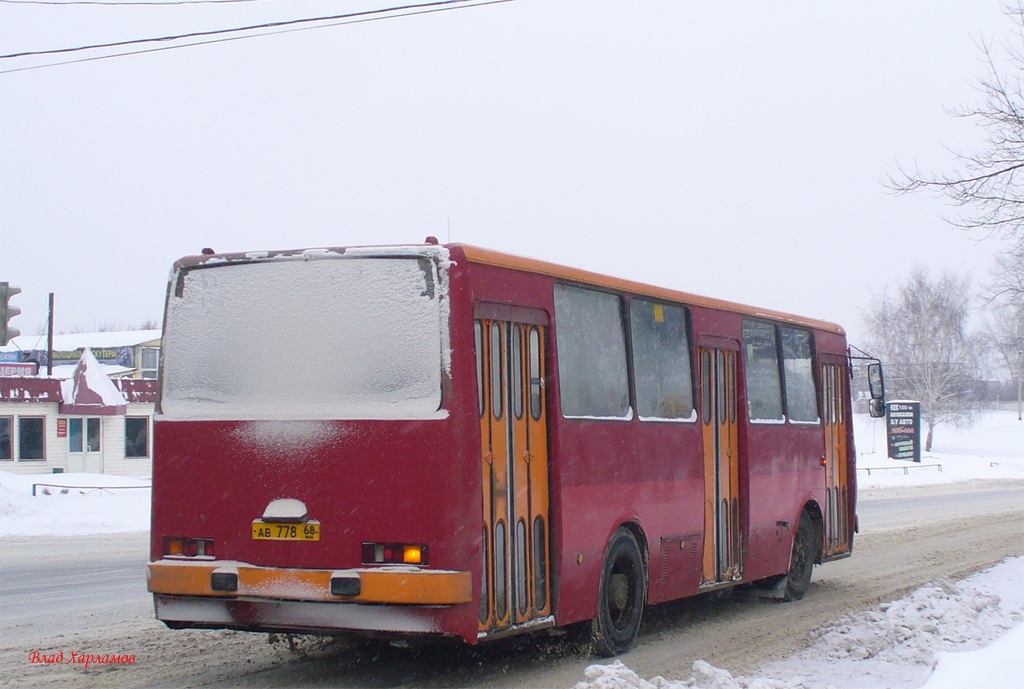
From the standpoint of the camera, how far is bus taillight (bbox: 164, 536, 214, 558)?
25.9 feet

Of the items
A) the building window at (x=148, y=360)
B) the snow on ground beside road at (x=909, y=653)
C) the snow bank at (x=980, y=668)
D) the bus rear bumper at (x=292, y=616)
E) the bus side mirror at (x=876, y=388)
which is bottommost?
the snow on ground beside road at (x=909, y=653)

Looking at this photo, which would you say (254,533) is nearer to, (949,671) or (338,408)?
(338,408)

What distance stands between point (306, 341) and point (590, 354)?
2457mm

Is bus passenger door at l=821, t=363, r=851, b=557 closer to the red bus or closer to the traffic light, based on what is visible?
the red bus

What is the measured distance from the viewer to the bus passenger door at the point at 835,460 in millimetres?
15008

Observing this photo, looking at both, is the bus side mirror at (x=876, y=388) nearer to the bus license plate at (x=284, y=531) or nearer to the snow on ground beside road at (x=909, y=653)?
the snow on ground beside road at (x=909, y=653)

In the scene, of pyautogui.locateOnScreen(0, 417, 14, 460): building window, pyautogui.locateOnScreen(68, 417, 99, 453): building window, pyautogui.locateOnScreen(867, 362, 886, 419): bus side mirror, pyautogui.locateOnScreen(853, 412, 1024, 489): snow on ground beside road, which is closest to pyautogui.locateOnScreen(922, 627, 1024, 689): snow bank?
pyautogui.locateOnScreen(867, 362, 886, 419): bus side mirror

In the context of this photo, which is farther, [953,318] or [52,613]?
[953,318]

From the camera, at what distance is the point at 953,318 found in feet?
273

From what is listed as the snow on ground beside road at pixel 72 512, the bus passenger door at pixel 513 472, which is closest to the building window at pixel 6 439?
the snow on ground beside road at pixel 72 512

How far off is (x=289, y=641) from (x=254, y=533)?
198 centimetres

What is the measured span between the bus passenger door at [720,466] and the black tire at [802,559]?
73.4 inches

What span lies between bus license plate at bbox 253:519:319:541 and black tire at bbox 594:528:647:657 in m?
2.66

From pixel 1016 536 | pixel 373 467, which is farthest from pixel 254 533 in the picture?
pixel 1016 536
